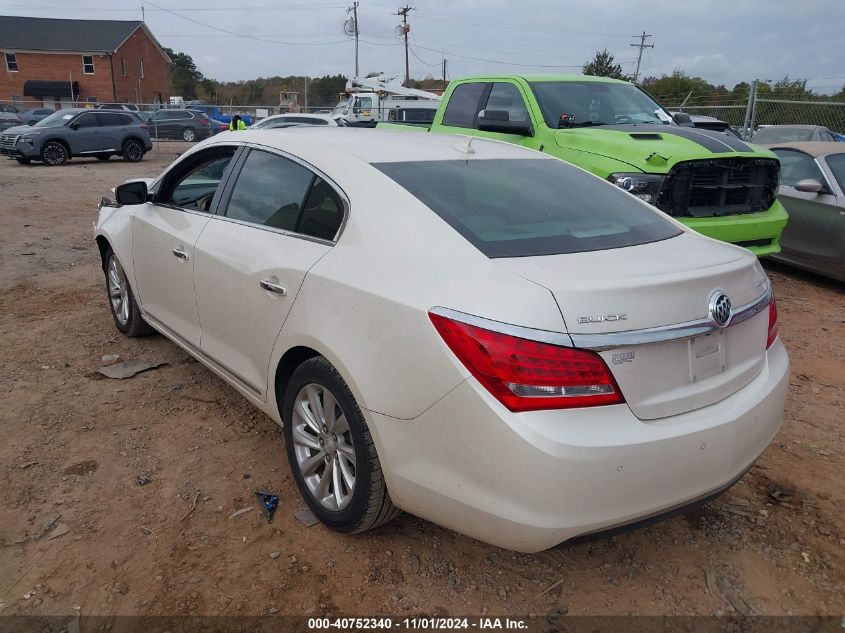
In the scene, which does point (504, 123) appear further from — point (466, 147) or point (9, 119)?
point (9, 119)

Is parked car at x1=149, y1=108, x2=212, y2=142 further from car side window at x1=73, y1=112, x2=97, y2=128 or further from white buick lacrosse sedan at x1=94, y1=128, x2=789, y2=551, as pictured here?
white buick lacrosse sedan at x1=94, y1=128, x2=789, y2=551

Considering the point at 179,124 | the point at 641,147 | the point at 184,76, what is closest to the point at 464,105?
the point at 641,147

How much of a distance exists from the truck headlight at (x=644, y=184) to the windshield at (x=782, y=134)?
9.11m

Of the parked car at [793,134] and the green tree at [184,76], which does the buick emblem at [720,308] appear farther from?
the green tree at [184,76]

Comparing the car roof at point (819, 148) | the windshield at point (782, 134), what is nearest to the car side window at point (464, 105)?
the car roof at point (819, 148)

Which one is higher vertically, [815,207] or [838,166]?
[838,166]

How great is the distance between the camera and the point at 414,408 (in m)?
2.20

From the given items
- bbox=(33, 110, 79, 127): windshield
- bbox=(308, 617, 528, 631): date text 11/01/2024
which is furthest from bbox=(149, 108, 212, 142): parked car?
bbox=(308, 617, 528, 631): date text 11/01/2024

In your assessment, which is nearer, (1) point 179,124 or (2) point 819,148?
(2) point 819,148

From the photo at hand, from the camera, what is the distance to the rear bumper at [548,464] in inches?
78.7

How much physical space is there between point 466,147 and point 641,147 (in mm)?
3118

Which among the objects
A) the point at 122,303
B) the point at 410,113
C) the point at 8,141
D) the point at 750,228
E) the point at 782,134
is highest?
the point at 410,113

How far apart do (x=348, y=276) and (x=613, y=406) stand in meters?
1.07

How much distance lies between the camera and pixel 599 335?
2031mm
